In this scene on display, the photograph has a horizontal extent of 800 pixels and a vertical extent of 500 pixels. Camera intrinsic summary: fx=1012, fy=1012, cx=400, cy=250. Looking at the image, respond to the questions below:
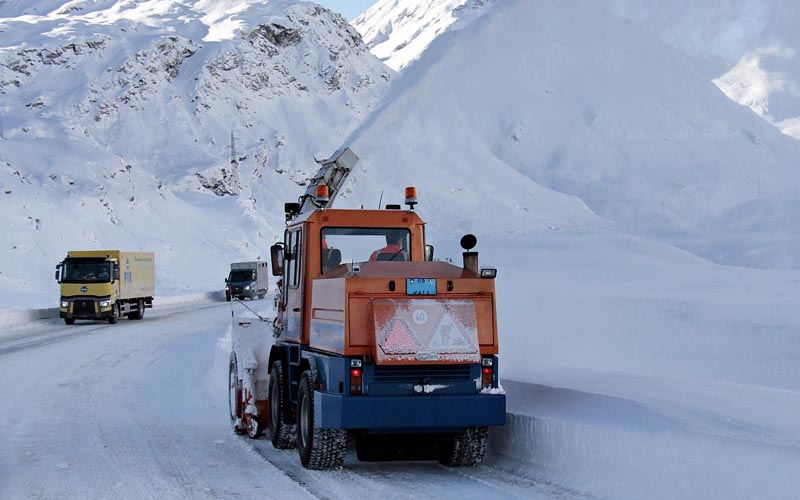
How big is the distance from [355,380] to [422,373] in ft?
2.16

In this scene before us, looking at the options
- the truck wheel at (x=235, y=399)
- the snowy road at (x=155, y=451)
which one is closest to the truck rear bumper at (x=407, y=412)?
the snowy road at (x=155, y=451)

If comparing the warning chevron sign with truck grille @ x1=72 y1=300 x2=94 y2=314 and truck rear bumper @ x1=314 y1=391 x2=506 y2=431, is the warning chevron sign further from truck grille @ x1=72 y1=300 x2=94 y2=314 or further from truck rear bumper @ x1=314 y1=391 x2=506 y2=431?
truck grille @ x1=72 y1=300 x2=94 y2=314

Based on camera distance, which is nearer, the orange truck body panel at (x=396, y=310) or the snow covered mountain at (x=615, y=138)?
the orange truck body panel at (x=396, y=310)

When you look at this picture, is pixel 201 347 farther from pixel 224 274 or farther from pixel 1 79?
pixel 1 79

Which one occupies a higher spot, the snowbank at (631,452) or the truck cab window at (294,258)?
the truck cab window at (294,258)

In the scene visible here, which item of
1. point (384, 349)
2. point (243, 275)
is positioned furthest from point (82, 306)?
point (384, 349)

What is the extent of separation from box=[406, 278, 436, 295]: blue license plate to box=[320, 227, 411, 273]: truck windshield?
127cm

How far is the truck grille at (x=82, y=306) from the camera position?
117 ft

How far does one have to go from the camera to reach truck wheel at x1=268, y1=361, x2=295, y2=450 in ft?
37.4

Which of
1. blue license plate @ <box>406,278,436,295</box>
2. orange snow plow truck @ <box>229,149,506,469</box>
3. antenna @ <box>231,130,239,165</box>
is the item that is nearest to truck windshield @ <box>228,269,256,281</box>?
orange snow plow truck @ <box>229,149,506,469</box>

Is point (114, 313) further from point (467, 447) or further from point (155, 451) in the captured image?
point (467, 447)

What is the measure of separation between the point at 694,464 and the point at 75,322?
111ft

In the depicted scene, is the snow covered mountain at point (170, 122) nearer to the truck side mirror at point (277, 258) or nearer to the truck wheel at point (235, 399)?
the truck wheel at point (235, 399)

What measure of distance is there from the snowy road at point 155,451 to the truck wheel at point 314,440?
0.44 ft
